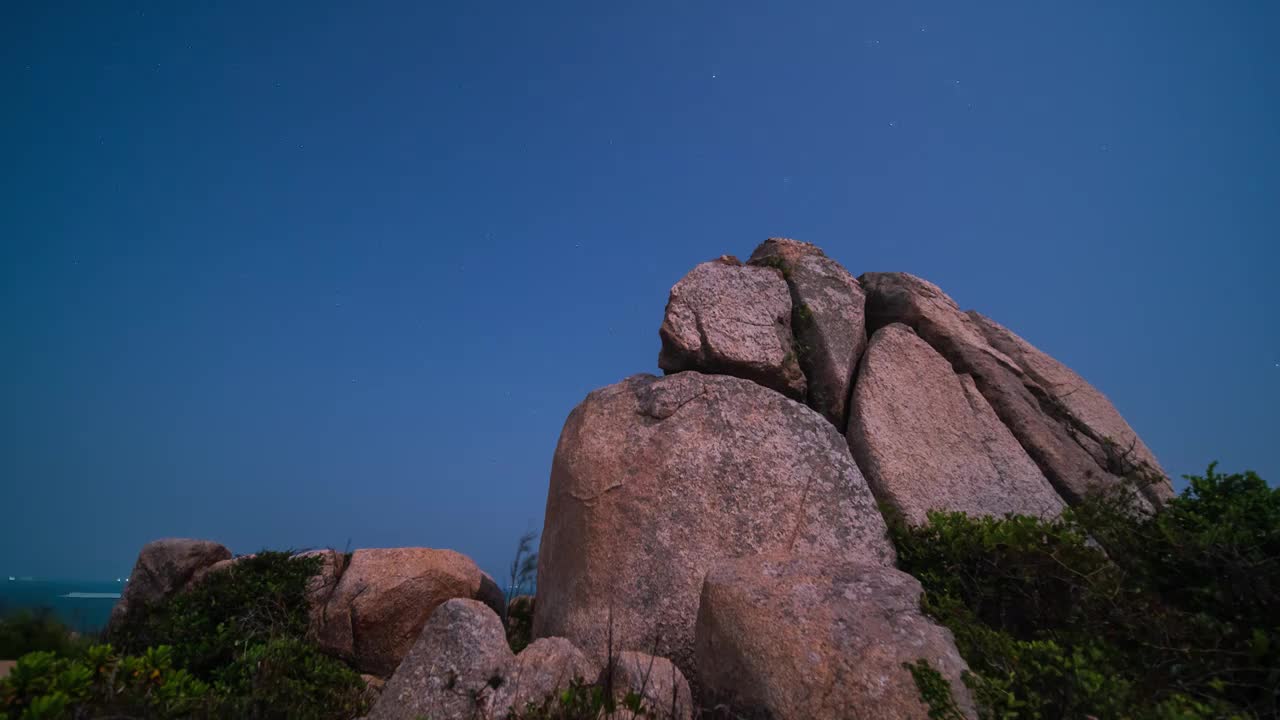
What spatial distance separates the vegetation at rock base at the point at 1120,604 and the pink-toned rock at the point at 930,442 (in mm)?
1541

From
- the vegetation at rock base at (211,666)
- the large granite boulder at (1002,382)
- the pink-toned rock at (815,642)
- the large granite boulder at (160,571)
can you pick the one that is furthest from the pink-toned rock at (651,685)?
the large granite boulder at (1002,382)

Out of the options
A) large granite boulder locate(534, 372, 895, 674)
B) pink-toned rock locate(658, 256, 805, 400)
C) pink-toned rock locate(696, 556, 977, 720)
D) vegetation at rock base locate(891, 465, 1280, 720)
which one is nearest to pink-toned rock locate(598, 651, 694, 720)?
pink-toned rock locate(696, 556, 977, 720)

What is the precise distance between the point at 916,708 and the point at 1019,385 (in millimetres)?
9630

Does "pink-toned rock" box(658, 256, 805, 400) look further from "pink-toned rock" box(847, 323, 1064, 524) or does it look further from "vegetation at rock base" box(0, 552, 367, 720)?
"vegetation at rock base" box(0, 552, 367, 720)

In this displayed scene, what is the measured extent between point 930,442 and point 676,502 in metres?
5.08

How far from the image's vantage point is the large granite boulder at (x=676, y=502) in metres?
8.41

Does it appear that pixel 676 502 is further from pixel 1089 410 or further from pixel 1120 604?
pixel 1089 410

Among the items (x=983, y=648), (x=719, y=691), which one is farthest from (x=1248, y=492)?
(x=719, y=691)

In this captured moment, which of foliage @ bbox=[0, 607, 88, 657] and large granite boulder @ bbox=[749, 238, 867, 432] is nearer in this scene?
foliage @ bbox=[0, 607, 88, 657]

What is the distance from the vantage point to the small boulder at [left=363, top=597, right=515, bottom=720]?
19.7 feet

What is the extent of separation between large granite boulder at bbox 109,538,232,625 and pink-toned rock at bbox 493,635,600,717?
783cm

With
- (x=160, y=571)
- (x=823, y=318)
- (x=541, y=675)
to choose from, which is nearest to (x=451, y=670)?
(x=541, y=675)

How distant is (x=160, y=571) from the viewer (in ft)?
36.1

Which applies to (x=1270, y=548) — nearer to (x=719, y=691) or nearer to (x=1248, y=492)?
(x=1248, y=492)
